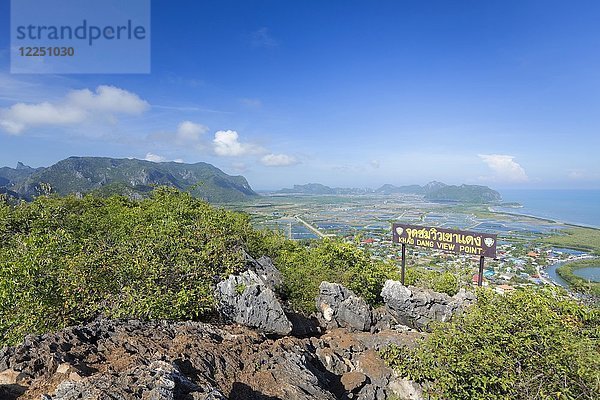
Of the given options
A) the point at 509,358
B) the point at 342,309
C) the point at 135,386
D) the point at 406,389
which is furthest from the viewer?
the point at 342,309

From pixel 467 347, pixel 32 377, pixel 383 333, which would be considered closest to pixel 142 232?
pixel 32 377

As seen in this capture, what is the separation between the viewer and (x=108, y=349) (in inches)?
321

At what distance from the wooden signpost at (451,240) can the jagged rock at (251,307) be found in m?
11.1

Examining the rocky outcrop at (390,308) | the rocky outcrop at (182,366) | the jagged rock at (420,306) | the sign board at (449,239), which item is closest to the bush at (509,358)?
the rocky outcrop at (182,366)

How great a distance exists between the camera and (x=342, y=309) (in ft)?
53.0

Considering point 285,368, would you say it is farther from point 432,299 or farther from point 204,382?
point 432,299

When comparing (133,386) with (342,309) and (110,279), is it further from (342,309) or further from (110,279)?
(342,309)

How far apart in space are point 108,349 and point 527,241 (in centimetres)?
10256

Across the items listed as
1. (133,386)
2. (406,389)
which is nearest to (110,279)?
(133,386)

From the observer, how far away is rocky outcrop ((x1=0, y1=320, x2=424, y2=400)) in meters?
5.66

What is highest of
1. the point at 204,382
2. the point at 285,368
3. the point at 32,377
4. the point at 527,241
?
the point at 32,377

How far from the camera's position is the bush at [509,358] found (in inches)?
345

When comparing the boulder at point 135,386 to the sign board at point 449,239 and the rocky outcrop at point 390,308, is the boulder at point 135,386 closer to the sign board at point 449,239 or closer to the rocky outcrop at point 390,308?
the rocky outcrop at point 390,308

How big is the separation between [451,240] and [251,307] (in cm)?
1275
